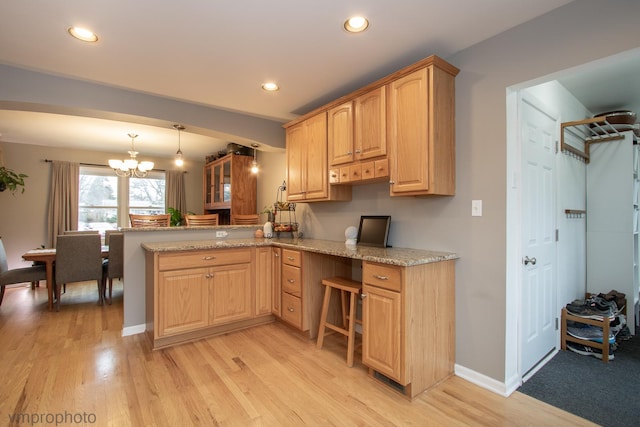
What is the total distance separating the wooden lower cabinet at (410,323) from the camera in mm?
1923

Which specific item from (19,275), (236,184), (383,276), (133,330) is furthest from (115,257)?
(383,276)

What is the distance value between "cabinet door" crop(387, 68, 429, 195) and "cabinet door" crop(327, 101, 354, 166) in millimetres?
452

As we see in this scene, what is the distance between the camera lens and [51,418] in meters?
1.75

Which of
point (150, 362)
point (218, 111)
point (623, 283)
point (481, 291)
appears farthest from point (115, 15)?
point (623, 283)

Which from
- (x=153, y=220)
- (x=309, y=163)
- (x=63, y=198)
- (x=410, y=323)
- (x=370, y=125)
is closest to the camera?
(x=410, y=323)

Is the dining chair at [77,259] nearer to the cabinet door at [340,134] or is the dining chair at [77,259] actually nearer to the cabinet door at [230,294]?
the cabinet door at [230,294]

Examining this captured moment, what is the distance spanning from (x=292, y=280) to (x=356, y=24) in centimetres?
222

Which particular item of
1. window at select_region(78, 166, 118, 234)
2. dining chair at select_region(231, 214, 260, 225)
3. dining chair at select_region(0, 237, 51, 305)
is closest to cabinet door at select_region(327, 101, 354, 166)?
dining chair at select_region(231, 214, 260, 225)

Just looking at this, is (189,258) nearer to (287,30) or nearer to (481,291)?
(287,30)

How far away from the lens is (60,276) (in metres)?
3.87

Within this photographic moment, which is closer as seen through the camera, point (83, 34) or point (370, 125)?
point (83, 34)

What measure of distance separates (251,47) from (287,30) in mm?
350

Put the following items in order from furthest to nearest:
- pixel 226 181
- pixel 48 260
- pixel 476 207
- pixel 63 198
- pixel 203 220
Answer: pixel 63 198, pixel 226 181, pixel 203 220, pixel 48 260, pixel 476 207

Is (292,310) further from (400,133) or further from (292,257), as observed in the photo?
(400,133)
